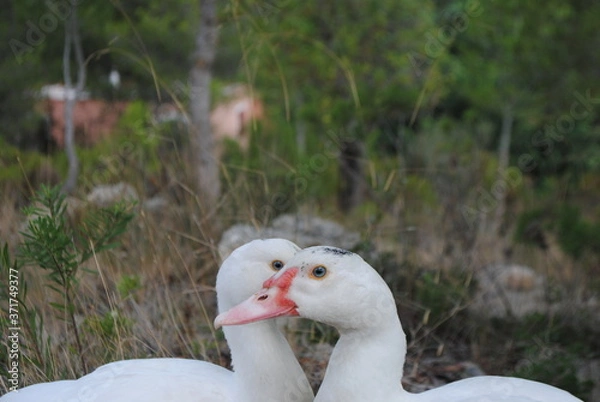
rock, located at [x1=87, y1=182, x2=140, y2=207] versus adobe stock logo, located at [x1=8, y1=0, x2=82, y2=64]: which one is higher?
adobe stock logo, located at [x1=8, y1=0, x2=82, y2=64]

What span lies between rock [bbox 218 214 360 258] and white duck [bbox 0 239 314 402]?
990 millimetres

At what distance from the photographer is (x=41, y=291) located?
3.49 metres

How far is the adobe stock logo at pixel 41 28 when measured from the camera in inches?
261

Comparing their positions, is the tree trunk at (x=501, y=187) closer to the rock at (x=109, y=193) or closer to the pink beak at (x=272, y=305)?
the rock at (x=109, y=193)

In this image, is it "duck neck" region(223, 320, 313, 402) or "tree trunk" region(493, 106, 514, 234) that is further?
"tree trunk" region(493, 106, 514, 234)

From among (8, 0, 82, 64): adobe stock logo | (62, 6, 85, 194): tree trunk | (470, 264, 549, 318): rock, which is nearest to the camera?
(470, 264, 549, 318): rock

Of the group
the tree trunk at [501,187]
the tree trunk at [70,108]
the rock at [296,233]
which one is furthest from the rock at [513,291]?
the tree trunk at [70,108]

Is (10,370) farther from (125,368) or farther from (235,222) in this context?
(235,222)

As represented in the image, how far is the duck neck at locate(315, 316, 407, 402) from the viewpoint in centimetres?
206

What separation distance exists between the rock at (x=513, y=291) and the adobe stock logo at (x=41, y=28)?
3.95 meters
